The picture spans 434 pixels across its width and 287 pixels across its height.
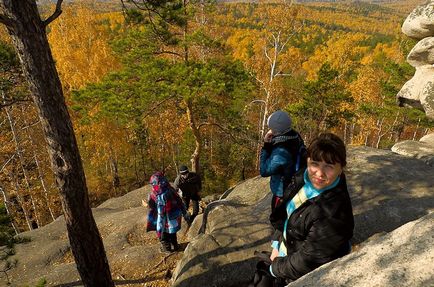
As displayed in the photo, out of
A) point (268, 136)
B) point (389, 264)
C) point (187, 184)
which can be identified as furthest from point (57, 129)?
point (187, 184)

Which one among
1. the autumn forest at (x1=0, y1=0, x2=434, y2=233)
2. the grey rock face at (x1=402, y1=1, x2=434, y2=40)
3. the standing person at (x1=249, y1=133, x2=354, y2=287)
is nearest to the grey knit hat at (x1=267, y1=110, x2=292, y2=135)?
the standing person at (x1=249, y1=133, x2=354, y2=287)

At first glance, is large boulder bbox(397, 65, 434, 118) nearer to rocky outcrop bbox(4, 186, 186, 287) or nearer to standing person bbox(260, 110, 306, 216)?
standing person bbox(260, 110, 306, 216)

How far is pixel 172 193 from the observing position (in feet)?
19.2

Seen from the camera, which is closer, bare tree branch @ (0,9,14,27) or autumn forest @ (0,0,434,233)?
bare tree branch @ (0,9,14,27)

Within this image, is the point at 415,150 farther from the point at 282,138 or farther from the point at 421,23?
the point at 282,138

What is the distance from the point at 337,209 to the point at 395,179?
5169 millimetres

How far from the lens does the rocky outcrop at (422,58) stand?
8.04 metres

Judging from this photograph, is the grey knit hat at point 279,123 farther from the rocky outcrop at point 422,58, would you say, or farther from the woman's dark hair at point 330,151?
the rocky outcrop at point 422,58

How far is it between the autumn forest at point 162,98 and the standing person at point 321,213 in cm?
348

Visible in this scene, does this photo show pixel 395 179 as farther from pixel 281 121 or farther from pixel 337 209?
pixel 337 209

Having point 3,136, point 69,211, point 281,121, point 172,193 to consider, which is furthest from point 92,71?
point 281,121

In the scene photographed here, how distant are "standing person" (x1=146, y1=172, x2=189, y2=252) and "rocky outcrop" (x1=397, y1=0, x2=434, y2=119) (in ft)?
23.1

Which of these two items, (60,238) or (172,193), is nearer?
(172,193)

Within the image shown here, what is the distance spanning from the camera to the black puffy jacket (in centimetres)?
204
